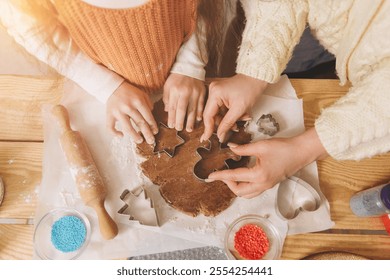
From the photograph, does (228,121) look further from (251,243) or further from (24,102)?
(24,102)

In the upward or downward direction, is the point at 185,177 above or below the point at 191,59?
below

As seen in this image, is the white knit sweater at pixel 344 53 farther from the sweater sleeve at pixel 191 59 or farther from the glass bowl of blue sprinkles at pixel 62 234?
the glass bowl of blue sprinkles at pixel 62 234

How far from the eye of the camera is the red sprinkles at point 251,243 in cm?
72

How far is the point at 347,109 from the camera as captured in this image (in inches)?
25.6

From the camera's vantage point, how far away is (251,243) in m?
0.72

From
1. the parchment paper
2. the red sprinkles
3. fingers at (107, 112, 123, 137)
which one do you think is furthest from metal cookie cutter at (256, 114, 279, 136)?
fingers at (107, 112, 123, 137)

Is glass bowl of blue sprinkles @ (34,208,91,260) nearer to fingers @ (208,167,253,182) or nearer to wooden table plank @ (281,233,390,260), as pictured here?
fingers @ (208,167,253,182)

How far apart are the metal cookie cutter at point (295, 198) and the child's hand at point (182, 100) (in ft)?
0.82

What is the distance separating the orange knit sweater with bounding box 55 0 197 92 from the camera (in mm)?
633

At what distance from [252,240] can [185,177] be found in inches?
7.6

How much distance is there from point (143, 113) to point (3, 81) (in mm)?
357

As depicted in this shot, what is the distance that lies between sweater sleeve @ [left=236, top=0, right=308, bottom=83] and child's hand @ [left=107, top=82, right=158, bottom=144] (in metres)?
0.24

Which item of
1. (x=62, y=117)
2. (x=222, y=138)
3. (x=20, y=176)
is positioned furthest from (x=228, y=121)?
(x=20, y=176)
